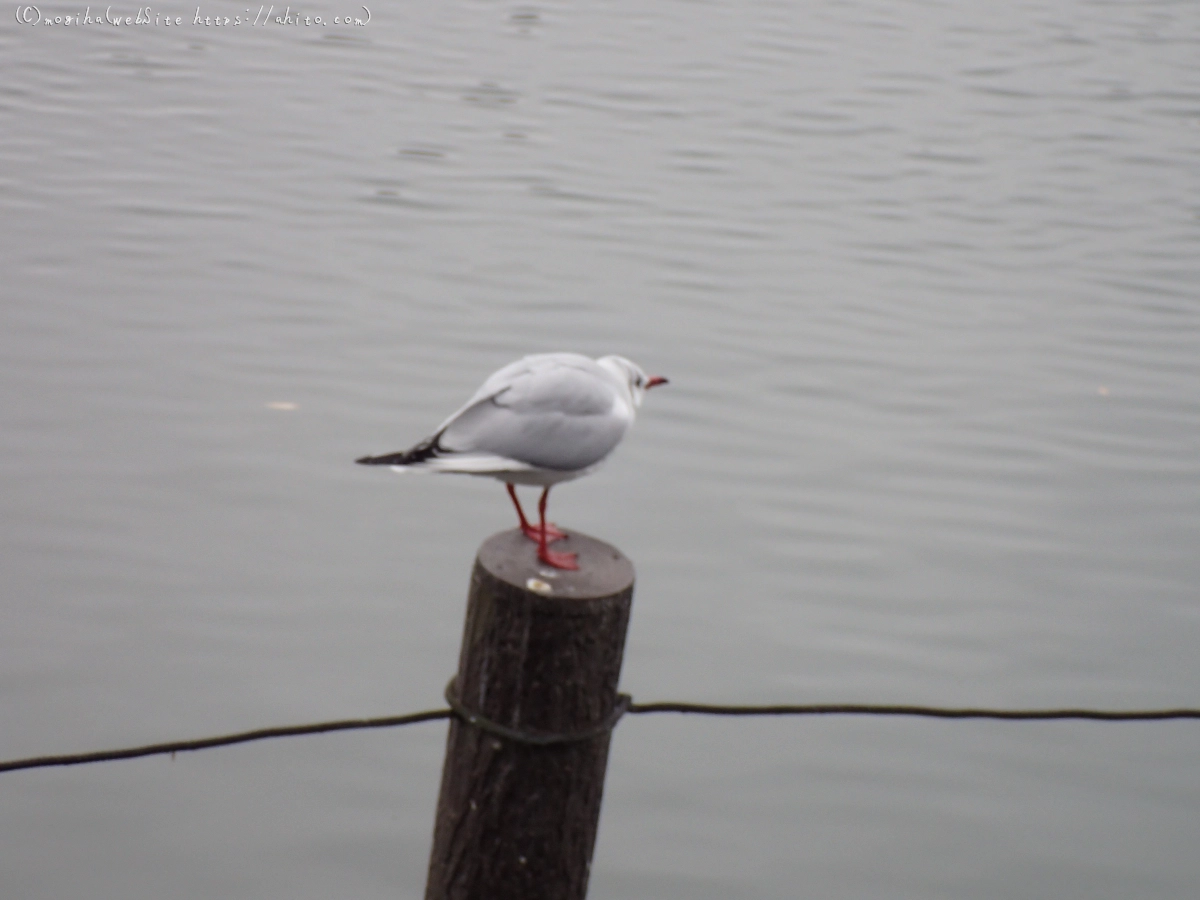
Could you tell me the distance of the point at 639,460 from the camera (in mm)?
6809

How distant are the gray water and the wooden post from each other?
1752 mm

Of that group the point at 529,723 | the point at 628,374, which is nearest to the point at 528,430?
the point at 628,374

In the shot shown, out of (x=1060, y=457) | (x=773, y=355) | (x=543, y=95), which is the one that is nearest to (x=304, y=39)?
(x=543, y=95)

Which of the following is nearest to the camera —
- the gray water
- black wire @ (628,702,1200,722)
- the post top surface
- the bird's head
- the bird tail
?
the post top surface

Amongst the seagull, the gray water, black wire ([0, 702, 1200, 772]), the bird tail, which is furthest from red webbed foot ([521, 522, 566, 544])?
the gray water

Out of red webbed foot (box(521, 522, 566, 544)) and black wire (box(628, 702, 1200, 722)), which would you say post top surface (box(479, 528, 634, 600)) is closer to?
red webbed foot (box(521, 522, 566, 544))

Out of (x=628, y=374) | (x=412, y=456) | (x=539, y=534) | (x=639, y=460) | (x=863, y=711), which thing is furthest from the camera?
(x=639, y=460)

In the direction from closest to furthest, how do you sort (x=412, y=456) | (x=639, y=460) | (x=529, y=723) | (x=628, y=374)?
(x=529, y=723) < (x=412, y=456) < (x=628, y=374) < (x=639, y=460)

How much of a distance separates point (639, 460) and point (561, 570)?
4.23m

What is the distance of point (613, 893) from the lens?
14.2 feet

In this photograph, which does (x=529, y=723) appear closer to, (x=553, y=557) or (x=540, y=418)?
(x=553, y=557)

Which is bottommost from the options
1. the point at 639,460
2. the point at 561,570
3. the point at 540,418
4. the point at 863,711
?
the point at 639,460

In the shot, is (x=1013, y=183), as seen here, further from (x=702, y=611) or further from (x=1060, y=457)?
(x=702, y=611)

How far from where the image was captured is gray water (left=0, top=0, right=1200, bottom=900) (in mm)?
4609
